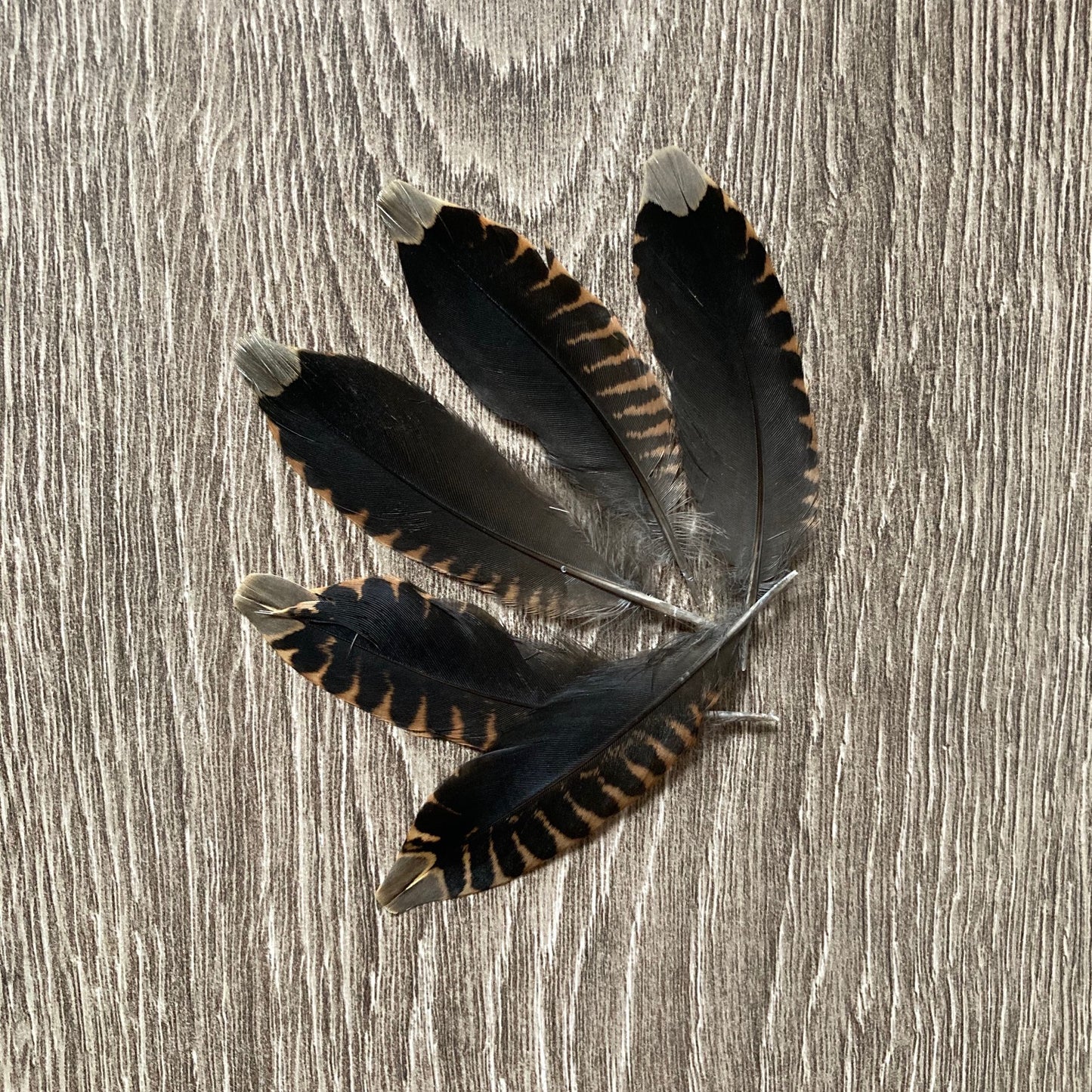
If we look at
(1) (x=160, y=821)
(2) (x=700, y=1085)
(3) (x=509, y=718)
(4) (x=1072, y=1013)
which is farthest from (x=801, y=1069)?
(1) (x=160, y=821)

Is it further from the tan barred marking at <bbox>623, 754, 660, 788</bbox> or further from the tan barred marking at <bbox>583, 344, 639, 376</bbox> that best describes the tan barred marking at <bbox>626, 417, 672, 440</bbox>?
the tan barred marking at <bbox>623, 754, 660, 788</bbox>

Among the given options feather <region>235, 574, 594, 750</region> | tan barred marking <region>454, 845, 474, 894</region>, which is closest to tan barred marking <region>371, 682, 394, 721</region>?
feather <region>235, 574, 594, 750</region>

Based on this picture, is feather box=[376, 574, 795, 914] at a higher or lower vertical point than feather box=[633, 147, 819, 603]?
lower

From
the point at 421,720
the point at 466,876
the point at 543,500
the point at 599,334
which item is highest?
the point at 599,334

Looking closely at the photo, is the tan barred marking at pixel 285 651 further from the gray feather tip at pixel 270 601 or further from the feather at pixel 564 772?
the feather at pixel 564 772

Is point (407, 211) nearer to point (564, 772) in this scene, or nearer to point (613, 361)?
point (613, 361)

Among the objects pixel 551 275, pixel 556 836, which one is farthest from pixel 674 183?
pixel 556 836
